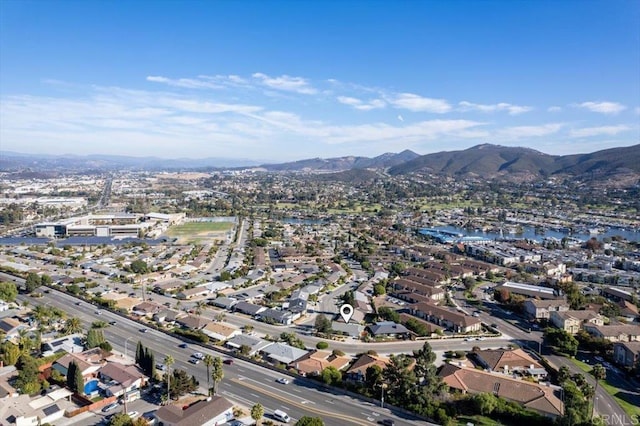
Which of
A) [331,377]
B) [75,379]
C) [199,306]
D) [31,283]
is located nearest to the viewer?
[75,379]

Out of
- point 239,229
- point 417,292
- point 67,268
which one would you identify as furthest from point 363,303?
point 239,229

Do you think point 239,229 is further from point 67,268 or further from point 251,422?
point 251,422

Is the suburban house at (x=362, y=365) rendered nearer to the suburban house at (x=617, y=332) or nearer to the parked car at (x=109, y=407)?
the parked car at (x=109, y=407)

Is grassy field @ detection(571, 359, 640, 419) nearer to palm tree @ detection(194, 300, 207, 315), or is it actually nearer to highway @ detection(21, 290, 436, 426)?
highway @ detection(21, 290, 436, 426)

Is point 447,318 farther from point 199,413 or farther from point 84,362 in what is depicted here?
point 84,362

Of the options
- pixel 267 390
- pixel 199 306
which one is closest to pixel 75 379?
pixel 267 390
